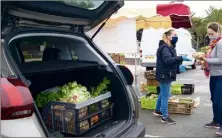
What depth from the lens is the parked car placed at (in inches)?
85.4

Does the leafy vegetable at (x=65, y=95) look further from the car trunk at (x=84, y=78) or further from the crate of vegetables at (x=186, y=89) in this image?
the crate of vegetables at (x=186, y=89)

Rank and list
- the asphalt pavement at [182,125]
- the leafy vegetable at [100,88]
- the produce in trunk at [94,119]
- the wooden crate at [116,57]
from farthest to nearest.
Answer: the wooden crate at [116,57] < the asphalt pavement at [182,125] < the leafy vegetable at [100,88] < the produce in trunk at [94,119]

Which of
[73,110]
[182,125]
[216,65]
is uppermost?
[216,65]

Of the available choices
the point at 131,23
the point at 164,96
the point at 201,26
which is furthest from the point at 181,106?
the point at 201,26

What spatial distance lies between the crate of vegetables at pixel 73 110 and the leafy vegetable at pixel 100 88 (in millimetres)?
13

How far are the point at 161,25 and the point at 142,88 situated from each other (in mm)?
2090

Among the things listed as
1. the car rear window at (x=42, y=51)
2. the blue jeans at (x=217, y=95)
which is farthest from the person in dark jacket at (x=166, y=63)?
the car rear window at (x=42, y=51)

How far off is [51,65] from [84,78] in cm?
53

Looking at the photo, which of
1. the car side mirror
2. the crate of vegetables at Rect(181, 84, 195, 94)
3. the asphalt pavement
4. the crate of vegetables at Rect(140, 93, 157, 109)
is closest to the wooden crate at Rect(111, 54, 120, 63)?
the crate of vegetables at Rect(181, 84, 195, 94)

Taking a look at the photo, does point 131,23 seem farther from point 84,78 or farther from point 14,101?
point 14,101

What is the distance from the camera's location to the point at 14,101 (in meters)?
2.14

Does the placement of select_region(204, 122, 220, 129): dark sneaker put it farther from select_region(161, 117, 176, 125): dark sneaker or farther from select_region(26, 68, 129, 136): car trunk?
select_region(26, 68, 129, 136): car trunk

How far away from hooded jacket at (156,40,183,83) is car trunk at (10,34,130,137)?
1.98 m

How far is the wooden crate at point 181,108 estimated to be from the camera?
6.34m
